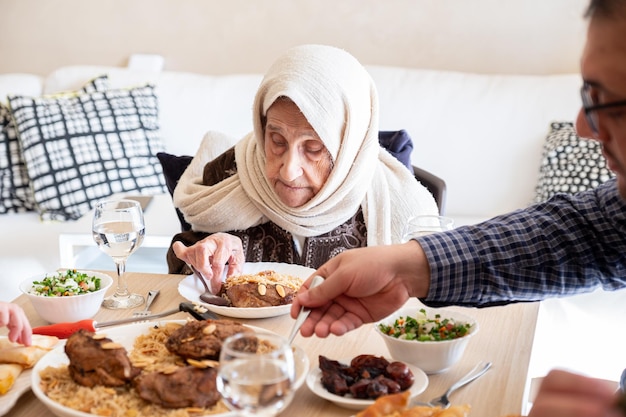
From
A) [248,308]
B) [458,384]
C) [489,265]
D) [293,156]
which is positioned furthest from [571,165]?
[458,384]

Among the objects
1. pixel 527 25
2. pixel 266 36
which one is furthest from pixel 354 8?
pixel 527 25

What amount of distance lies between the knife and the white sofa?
5.33 ft

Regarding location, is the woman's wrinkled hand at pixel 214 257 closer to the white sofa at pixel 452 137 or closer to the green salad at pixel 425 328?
the green salad at pixel 425 328

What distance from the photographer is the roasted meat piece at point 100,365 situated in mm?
1120

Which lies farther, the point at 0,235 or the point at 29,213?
the point at 29,213

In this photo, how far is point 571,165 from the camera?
3.10m

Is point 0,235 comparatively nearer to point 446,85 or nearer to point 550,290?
point 446,85

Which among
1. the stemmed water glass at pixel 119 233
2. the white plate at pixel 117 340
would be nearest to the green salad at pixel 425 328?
the white plate at pixel 117 340

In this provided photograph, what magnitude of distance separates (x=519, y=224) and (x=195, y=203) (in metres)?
1.07

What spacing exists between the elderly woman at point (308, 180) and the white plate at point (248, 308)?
247 mm

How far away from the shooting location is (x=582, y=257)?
1375 mm

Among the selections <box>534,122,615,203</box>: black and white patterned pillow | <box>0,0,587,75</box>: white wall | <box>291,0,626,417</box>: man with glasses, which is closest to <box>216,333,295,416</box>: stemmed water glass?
<box>291,0,626,417</box>: man with glasses

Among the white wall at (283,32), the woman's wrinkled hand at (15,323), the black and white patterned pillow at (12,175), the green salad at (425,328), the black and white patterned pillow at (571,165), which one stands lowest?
the black and white patterned pillow at (12,175)

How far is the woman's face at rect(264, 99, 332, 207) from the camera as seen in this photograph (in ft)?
6.73
